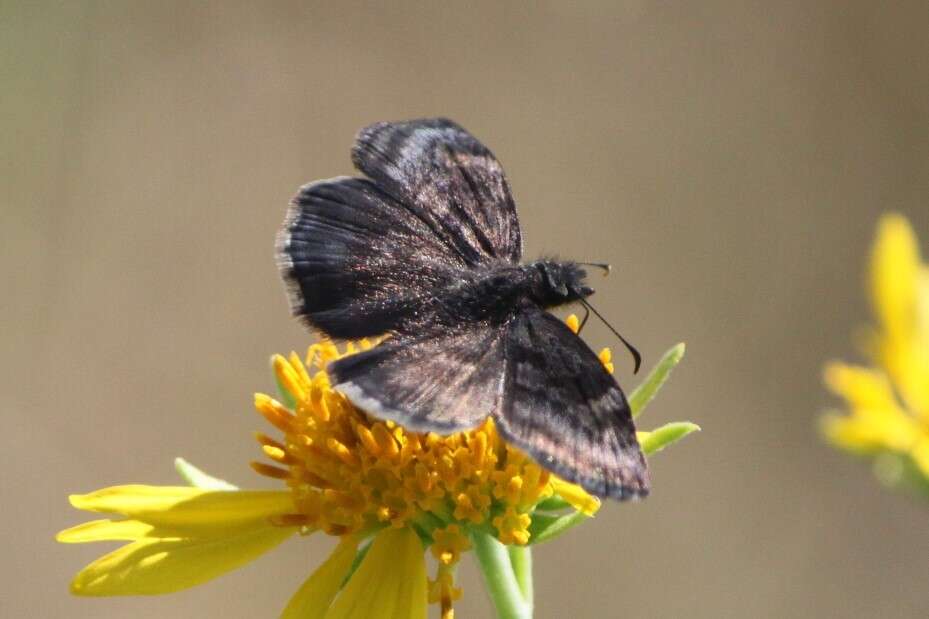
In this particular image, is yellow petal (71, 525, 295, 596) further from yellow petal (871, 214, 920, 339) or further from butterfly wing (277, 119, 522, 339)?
yellow petal (871, 214, 920, 339)

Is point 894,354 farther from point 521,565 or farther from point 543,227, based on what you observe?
point 543,227

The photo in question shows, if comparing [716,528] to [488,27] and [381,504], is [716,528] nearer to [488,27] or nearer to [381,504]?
[488,27]

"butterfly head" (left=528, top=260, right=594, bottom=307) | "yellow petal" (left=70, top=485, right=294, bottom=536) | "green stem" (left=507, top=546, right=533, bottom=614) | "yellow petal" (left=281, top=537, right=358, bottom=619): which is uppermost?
"butterfly head" (left=528, top=260, right=594, bottom=307)

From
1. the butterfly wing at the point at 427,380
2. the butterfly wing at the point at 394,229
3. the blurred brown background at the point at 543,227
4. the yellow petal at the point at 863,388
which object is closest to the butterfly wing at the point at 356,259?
the butterfly wing at the point at 394,229

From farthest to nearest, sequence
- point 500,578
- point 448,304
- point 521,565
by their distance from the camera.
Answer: point 448,304 < point 521,565 < point 500,578

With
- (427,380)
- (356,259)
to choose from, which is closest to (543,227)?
(356,259)

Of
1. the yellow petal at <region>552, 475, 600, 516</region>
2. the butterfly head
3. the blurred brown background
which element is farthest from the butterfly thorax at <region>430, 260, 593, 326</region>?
the blurred brown background
